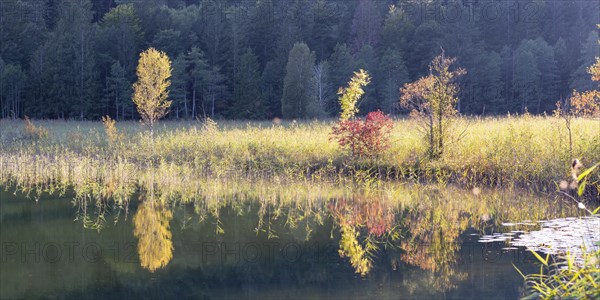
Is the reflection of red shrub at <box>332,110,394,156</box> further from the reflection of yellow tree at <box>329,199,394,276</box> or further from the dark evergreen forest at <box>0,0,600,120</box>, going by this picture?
the dark evergreen forest at <box>0,0,600,120</box>

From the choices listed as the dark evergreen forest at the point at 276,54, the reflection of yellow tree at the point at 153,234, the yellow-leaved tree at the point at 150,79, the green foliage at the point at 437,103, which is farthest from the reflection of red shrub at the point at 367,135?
the dark evergreen forest at the point at 276,54

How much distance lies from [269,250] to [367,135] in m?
8.84

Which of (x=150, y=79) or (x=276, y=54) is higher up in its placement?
(x=276, y=54)

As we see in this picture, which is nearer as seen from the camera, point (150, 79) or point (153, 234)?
point (153, 234)

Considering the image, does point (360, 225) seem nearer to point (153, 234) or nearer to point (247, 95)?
point (153, 234)

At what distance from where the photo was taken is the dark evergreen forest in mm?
50344

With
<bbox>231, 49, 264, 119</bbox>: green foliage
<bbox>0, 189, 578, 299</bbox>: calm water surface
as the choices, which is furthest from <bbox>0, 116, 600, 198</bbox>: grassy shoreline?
<bbox>231, 49, 264, 119</bbox>: green foliage

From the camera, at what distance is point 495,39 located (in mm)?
63188

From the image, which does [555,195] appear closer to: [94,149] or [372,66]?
[94,149]

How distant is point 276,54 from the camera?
2269 inches

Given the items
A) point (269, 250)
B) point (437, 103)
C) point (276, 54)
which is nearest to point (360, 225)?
point (269, 250)

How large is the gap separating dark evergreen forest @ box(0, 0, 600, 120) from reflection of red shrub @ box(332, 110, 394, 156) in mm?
25068

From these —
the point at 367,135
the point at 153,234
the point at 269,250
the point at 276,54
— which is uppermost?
the point at 276,54

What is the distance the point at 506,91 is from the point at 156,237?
4864cm
